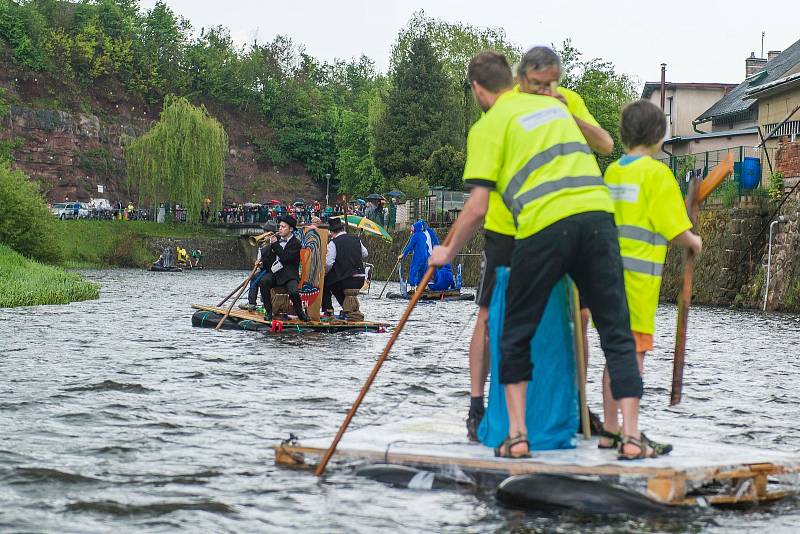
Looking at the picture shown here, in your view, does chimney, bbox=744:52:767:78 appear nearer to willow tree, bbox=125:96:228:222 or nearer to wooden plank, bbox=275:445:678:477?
willow tree, bbox=125:96:228:222

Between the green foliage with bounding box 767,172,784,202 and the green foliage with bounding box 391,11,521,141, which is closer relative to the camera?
the green foliage with bounding box 767,172,784,202

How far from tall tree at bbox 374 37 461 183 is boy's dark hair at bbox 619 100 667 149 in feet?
232

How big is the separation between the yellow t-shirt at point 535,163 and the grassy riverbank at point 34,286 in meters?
21.5

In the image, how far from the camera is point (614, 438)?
6.85 metres

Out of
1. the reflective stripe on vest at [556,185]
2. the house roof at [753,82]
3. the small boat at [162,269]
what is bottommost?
the small boat at [162,269]

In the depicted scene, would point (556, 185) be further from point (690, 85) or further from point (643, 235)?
point (690, 85)

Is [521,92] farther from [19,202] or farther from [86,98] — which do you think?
[86,98]

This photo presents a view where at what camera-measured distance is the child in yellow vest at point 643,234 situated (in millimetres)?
6836

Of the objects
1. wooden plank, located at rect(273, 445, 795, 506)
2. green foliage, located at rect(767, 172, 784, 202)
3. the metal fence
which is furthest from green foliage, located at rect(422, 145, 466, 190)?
wooden plank, located at rect(273, 445, 795, 506)

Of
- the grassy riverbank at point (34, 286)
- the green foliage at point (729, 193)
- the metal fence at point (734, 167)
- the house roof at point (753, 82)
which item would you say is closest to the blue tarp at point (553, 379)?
the grassy riverbank at point (34, 286)

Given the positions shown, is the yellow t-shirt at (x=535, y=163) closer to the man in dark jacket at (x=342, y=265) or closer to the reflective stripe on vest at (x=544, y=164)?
the reflective stripe on vest at (x=544, y=164)

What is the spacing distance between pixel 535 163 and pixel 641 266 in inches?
35.5

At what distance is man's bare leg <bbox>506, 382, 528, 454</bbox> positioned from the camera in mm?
6551

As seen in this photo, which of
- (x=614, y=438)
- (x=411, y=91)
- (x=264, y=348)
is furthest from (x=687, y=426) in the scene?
(x=411, y=91)
